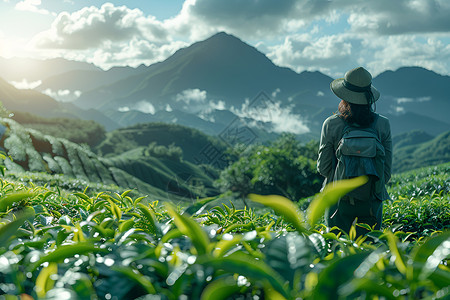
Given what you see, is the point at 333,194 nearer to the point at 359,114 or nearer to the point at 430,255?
the point at 430,255

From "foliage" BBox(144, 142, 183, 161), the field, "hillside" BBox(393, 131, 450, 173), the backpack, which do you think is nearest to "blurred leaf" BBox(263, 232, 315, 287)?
the field

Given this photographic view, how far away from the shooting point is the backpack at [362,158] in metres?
3.42

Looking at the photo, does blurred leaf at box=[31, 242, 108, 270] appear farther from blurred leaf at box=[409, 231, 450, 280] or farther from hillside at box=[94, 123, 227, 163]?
hillside at box=[94, 123, 227, 163]

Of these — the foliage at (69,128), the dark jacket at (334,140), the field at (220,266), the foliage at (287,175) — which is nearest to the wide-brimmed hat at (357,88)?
the dark jacket at (334,140)

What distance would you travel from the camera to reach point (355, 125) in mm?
3494

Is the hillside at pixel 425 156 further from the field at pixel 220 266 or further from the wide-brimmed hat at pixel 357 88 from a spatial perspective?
the field at pixel 220 266

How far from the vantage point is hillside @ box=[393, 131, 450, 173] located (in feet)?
489

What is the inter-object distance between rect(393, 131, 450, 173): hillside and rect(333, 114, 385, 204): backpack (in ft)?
501

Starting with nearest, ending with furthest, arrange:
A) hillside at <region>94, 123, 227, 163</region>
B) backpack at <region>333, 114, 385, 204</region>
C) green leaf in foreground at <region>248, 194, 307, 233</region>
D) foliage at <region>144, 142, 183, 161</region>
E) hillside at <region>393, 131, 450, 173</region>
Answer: green leaf in foreground at <region>248, 194, 307, 233</region>
backpack at <region>333, 114, 385, 204</region>
foliage at <region>144, 142, 183, 161</region>
hillside at <region>94, 123, 227, 163</region>
hillside at <region>393, 131, 450, 173</region>

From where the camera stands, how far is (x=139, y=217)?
1.67m

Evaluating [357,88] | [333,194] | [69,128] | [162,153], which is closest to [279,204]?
[333,194]

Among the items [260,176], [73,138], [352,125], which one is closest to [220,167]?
[73,138]

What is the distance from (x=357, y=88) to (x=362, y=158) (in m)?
0.68

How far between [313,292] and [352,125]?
287cm
